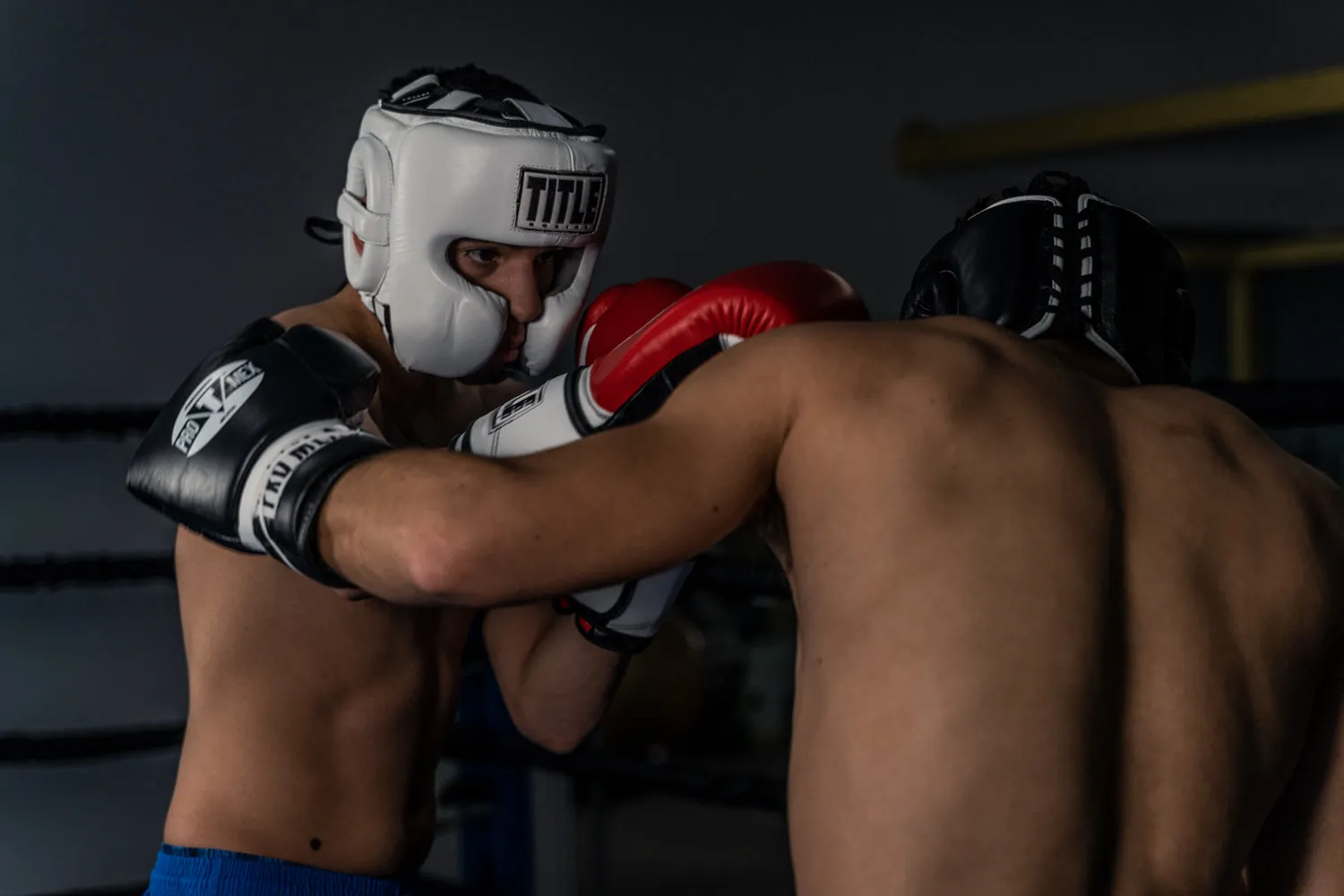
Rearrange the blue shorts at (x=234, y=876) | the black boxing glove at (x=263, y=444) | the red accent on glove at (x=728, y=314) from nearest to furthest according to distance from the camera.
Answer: the black boxing glove at (x=263, y=444) → the red accent on glove at (x=728, y=314) → the blue shorts at (x=234, y=876)

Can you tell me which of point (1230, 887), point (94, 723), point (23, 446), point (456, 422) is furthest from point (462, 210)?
point (94, 723)

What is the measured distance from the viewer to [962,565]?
40.0 inches

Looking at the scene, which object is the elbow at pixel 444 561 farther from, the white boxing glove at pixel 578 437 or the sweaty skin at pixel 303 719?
the sweaty skin at pixel 303 719

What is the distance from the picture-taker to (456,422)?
188 centimetres

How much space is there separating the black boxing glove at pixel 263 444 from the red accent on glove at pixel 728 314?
0.23 m

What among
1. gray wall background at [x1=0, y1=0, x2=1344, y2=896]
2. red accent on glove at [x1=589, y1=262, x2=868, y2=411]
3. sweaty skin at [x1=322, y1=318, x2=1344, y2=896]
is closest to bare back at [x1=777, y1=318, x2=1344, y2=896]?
sweaty skin at [x1=322, y1=318, x2=1344, y2=896]

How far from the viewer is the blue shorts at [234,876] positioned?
1.46m

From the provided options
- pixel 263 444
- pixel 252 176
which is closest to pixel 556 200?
pixel 263 444

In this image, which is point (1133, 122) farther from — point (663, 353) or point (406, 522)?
point (406, 522)

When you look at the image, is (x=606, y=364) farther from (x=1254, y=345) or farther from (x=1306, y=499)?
(x=1254, y=345)

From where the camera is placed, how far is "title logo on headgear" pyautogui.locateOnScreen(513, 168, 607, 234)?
1604 mm

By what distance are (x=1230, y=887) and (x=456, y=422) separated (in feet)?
3.62

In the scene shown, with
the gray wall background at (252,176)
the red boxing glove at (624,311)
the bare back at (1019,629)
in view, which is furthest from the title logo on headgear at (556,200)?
the gray wall background at (252,176)

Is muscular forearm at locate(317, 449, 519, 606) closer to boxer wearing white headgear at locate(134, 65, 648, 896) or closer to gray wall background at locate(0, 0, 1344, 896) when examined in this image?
boxer wearing white headgear at locate(134, 65, 648, 896)
